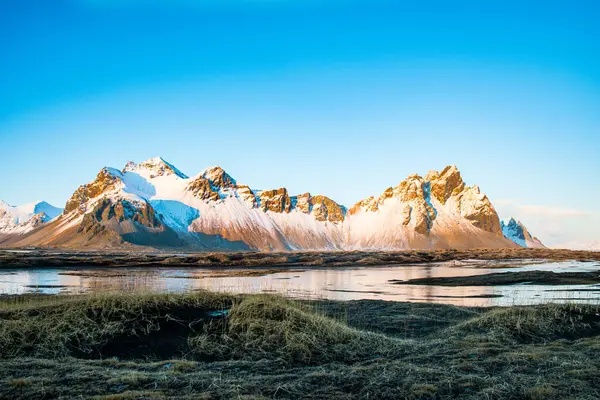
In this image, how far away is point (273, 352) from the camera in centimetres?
1294

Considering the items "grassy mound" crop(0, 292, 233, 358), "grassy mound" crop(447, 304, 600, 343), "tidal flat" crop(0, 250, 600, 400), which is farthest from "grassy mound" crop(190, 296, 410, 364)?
"grassy mound" crop(447, 304, 600, 343)

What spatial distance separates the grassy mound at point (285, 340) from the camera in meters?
12.8

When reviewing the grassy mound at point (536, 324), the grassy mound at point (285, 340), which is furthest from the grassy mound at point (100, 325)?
the grassy mound at point (536, 324)

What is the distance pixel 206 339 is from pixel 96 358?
307 cm

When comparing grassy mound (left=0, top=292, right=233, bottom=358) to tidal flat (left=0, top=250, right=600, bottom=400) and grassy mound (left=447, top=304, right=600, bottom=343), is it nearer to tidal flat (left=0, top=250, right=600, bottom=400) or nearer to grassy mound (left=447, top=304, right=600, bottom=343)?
tidal flat (left=0, top=250, right=600, bottom=400)

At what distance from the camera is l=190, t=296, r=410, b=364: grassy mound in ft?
42.0

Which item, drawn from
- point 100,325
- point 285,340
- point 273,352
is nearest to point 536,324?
point 285,340

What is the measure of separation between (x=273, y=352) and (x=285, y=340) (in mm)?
628

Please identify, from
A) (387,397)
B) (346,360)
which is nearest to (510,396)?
A: (387,397)

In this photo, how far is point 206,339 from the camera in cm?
1402

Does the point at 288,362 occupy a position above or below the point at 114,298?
below

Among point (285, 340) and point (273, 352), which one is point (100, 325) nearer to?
point (273, 352)

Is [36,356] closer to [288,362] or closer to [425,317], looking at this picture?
A: [288,362]

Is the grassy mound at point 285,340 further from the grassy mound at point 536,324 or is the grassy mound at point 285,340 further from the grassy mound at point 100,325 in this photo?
the grassy mound at point 536,324
